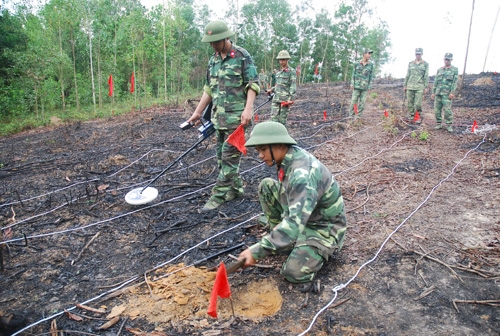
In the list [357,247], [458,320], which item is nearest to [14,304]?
[357,247]

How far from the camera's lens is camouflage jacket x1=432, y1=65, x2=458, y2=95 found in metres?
7.81

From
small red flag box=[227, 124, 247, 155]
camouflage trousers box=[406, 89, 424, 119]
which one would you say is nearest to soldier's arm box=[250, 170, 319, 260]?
small red flag box=[227, 124, 247, 155]

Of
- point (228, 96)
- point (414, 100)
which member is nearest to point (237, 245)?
point (228, 96)

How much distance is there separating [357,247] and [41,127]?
40.0ft

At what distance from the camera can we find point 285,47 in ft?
105

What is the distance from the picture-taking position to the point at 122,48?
1959cm

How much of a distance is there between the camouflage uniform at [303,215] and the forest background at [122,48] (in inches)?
447

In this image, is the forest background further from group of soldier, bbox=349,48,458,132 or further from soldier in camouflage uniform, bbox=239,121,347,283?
soldier in camouflage uniform, bbox=239,121,347,283

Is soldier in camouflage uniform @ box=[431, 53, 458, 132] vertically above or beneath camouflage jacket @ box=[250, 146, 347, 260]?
above

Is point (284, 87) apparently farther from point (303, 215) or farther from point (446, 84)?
point (303, 215)

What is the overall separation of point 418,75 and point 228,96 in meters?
6.86

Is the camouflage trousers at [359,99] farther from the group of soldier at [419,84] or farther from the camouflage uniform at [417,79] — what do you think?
the camouflage uniform at [417,79]

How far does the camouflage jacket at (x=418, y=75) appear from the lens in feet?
28.1

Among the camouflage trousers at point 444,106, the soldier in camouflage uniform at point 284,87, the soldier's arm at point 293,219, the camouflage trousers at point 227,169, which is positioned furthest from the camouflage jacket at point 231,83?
the camouflage trousers at point 444,106
